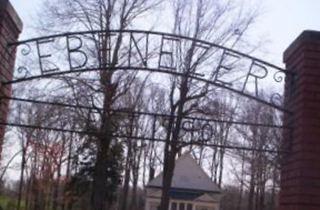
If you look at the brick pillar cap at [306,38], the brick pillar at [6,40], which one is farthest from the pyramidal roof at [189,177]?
the brick pillar cap at [306,38]

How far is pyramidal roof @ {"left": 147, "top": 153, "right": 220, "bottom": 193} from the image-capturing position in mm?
40688

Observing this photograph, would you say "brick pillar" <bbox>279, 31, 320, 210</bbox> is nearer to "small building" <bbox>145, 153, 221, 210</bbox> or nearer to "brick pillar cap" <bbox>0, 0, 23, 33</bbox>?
"brick pillar cap" <bbox>0, 0, 23, 33</bbox>

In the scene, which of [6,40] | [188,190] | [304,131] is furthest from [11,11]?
[188,190]

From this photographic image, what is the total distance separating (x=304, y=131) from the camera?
6.19 metres

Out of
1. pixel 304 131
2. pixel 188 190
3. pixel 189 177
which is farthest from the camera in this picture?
pixel 189 177

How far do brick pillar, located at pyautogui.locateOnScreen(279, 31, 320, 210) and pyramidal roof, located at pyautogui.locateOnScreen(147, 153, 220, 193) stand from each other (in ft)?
112

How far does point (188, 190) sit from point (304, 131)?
35.0 metres

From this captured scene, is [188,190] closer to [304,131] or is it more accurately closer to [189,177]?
[189,177]

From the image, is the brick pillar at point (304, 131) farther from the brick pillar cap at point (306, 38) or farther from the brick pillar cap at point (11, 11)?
the brick pillar cap at point (11, 11)

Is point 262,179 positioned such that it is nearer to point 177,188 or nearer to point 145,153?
point 177,188

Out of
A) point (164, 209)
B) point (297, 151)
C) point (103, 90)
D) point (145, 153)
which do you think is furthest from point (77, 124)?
point (145, 153)

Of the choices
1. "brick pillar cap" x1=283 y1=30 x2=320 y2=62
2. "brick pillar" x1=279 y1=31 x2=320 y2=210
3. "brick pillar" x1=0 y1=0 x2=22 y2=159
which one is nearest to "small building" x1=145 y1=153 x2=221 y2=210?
"brick pillar" x1=0 y1=0 x2=22 y2=159

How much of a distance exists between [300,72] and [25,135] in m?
35.9

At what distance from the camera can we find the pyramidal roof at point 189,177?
40688mm
